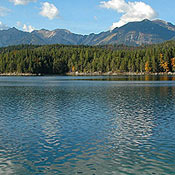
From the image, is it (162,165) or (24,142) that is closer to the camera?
(162,165)

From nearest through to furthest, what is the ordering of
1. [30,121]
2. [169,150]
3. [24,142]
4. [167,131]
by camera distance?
[169,150], [24,142], [167,131], [30,121]

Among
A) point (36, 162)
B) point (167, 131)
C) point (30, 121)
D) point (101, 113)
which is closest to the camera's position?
point (36, 162)

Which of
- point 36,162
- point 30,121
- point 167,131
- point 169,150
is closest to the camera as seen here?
point 36,162

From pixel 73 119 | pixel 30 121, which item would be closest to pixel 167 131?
pixel 73 119

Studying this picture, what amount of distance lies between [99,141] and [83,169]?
6667mm

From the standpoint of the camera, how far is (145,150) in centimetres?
2147

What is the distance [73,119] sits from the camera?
3409 centimetres

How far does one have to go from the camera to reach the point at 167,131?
90.1 feet

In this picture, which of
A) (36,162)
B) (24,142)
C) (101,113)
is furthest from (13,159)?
(101,113)

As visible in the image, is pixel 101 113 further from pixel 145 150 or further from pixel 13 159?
pixel 13 159

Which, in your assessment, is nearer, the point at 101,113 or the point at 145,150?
the point at 145,150

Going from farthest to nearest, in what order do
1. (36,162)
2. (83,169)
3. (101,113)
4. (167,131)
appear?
(101,113)
(167,131)
(36,162)
(83,169)

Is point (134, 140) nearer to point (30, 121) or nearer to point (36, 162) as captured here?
point (36, 162)

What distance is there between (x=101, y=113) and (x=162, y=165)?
66.5 feet
